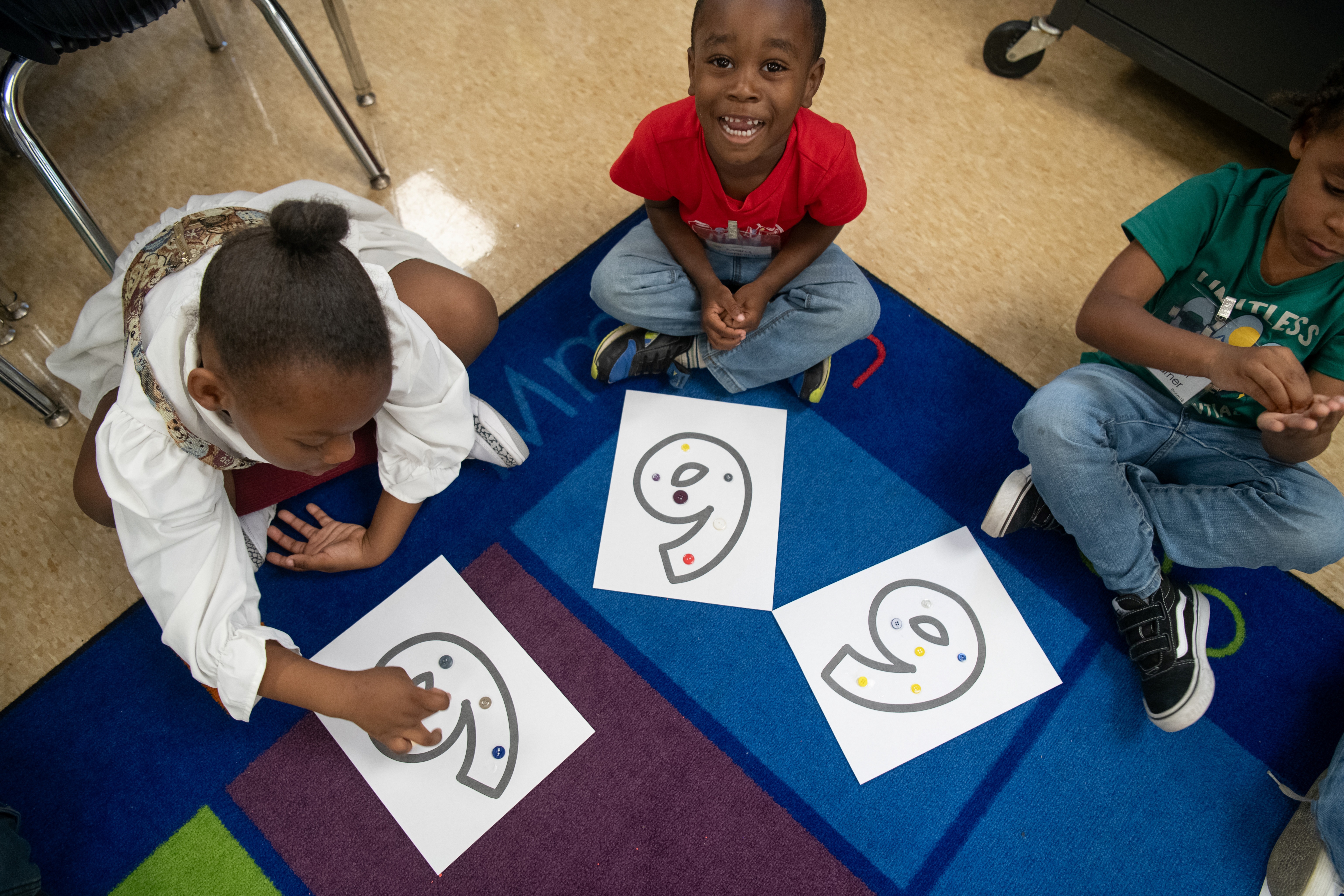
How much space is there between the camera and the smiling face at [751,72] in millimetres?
734

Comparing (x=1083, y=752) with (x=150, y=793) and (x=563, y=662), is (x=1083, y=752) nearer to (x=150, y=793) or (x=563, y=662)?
(x=563, y=662)

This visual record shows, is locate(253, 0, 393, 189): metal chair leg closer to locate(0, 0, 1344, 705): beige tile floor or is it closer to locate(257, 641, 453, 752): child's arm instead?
locate(0, 0, 1344, 705): beige tile floor

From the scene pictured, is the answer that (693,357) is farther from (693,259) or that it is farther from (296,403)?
(296,403)

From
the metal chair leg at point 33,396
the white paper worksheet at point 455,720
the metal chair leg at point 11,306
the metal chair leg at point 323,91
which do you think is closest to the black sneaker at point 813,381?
the white paper worksheet at point 455,720

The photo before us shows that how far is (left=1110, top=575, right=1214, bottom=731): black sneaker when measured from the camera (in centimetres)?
85

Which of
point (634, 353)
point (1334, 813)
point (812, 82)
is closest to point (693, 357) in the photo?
point (634, 353)

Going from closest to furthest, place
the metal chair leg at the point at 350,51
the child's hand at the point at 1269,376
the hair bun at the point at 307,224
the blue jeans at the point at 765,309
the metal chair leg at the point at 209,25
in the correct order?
the hair bun at the point at 307,224 < the child's hand at the point at 1269,376 < the blue jeans at the point at 765,309 < the metal chair leg at the point at 350,51 < the metal chair leg at the point at 209,25

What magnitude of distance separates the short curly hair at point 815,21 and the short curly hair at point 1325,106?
423 millimetres

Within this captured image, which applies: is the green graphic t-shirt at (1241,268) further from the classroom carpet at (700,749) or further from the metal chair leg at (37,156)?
the metal chair leg at (37,156)

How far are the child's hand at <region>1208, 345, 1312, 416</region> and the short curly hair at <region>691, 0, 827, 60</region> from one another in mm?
483

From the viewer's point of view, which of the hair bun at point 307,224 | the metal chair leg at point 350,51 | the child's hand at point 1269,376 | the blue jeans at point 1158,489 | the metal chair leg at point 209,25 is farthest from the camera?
the metal chair leg at point 209,25

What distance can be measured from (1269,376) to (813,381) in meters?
0.45

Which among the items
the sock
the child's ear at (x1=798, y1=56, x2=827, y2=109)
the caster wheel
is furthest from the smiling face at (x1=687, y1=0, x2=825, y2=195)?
the caster wheel

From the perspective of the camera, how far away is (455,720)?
0.84 metres
